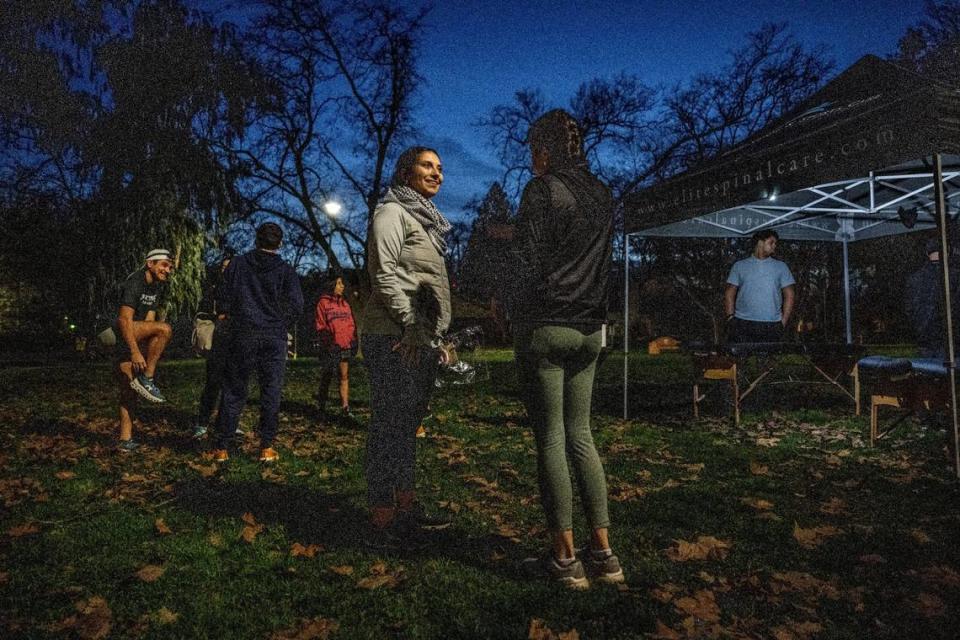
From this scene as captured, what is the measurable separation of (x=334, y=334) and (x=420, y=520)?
4803 millimetres

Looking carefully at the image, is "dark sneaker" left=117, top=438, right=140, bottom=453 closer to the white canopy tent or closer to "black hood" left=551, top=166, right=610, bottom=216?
"black hood" left=551, top=166, right=610, bottom=216

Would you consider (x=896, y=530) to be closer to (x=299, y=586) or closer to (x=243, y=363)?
(x=299, y=586)

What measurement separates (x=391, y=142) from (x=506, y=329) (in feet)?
73.8

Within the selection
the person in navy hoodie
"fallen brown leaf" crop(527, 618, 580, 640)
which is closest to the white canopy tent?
"fallen brown leaf" crop(527, 618, 580, 640)

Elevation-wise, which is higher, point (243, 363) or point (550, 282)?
point (550, 282)

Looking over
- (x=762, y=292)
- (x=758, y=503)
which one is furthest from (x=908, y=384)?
(x=758, y=503)

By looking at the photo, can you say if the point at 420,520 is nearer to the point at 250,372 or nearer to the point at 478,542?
the point at 478,542

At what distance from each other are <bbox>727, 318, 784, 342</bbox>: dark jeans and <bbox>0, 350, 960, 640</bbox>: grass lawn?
1292mm

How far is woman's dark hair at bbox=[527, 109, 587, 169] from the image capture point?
294 cm

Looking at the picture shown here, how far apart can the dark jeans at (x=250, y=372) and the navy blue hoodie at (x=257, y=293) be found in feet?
0.34

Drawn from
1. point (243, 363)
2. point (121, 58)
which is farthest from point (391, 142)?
point (243, 363)

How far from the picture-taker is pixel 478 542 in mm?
3633

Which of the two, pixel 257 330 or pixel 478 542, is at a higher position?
pixel 257 330

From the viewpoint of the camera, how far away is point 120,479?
5.12m
